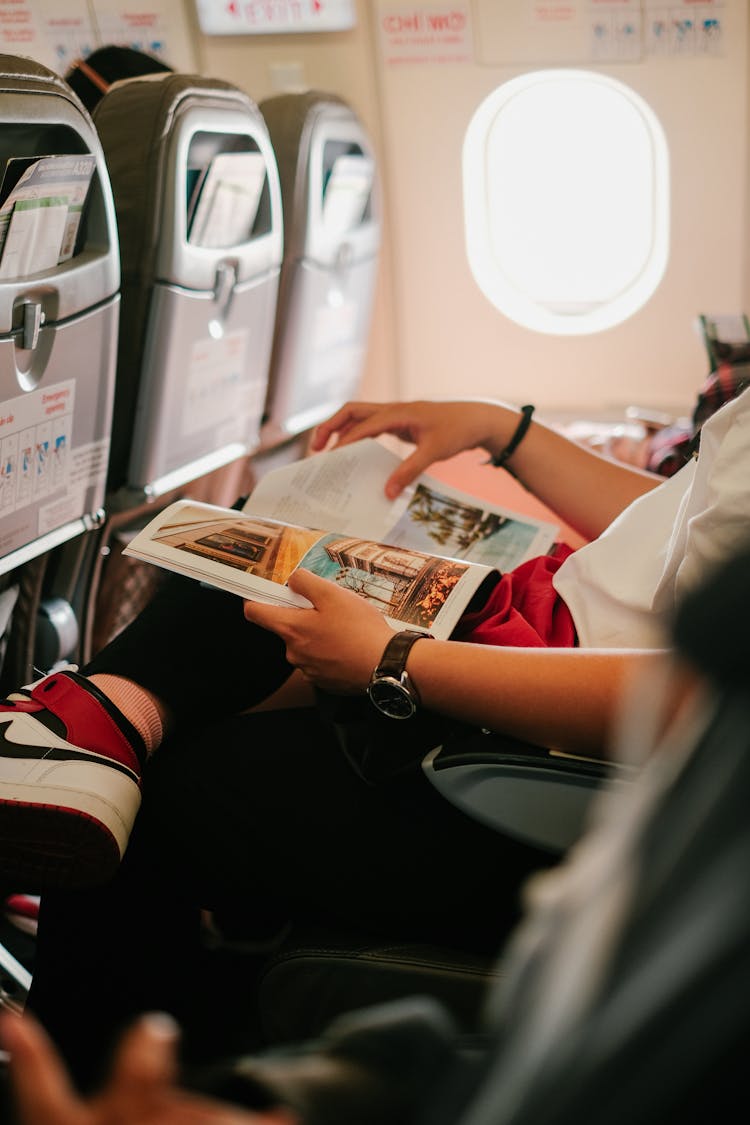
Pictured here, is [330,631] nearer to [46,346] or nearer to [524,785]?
[524,785]

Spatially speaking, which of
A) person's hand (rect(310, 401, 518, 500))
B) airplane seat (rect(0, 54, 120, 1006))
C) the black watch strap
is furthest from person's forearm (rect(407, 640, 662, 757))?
airplane seat (rect(0, 54, 120, 1006))

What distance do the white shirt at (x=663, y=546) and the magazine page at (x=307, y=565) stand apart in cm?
14

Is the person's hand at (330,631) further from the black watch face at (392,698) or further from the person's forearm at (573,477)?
the person's forearm at (573,477)

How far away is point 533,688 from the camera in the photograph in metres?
1.02

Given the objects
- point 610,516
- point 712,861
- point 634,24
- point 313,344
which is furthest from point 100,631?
point 634,24

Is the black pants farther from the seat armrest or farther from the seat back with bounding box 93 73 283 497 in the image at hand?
the seat back with bounding box 93 73 283 497

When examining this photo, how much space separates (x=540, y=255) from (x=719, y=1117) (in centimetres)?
329

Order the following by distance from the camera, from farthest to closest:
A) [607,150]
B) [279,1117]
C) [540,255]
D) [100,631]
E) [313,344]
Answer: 1. [540,255]
2. [607,150]
3. [313,344]
4. [100,631]
5. [279,1117]

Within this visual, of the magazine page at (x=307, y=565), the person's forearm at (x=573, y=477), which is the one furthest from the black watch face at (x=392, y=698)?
the person's forearm at (x=573, y=477)

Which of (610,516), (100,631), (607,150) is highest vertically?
(607,150)

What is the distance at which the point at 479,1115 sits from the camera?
454 mm

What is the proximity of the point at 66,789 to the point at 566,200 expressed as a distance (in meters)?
2.81

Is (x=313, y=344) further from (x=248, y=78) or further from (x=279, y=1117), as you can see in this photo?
(x=279, y=1117)

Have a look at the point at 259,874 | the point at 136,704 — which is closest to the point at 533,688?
the point at 259,874
